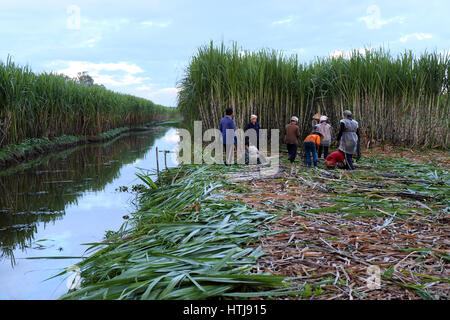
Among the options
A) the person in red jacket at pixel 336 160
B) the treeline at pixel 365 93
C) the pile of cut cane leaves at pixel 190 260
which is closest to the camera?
the pile of cut cane leaves at pixel 190 260

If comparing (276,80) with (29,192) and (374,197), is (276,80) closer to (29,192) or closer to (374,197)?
(374,197)

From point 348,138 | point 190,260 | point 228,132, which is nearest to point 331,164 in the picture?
point 348,138

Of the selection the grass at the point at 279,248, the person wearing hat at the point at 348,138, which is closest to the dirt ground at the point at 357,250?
the grass at the point at 279,248

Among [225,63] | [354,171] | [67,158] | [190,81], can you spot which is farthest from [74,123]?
[354,171]

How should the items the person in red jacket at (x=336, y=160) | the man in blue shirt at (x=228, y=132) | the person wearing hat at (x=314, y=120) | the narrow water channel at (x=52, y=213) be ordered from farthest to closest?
the person wearing hat at (x=314, y=120) → the man in blue shirt at (x=228, y=132) → the person in red jacket at (x=336, y=160) → the narrow water channel at (x=52, y=213)

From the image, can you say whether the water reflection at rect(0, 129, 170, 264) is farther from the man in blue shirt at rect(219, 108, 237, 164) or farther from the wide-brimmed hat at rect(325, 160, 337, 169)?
the wide-brimmed hat at rect(325, 160, 337, 169)

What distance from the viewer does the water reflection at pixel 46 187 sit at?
201 inches

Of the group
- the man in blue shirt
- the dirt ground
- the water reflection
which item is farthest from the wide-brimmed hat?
the water reflection

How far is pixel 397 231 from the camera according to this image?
3.13 m

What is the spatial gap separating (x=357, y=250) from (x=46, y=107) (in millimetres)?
12442

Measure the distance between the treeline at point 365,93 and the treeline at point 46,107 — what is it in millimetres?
4940

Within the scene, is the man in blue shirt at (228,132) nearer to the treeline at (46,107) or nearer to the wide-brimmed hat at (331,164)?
the wide-brimmed hat at (331,164)

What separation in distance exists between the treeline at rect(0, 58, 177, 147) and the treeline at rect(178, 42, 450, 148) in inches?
194
